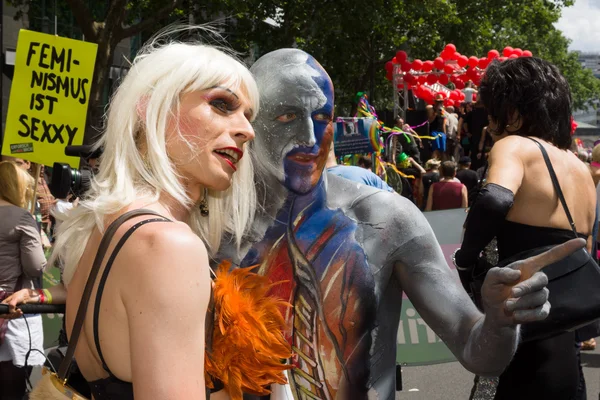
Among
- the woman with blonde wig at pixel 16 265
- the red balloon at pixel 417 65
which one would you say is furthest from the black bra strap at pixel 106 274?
the red balloon at pixel 417 65

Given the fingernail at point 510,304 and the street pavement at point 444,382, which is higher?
the fingernail at point 510,304

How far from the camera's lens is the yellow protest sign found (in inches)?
248

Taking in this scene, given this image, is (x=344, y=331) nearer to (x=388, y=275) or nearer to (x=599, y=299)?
(x=388, y=275)

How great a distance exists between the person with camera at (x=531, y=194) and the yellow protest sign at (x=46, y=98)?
4.03m

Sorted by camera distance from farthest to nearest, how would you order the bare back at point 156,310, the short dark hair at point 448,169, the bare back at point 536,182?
1. the short dark hair at point 448,169
2. the bare back at point 536,182
3. the bare back at point 156,310

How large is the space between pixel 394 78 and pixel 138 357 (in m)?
16.8

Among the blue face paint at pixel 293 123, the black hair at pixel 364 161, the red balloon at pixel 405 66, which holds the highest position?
the blue face paint at pixel 293 123

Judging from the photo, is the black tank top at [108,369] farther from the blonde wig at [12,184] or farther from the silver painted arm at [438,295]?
the blonde wig at [12,184]

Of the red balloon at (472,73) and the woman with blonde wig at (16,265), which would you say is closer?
the woman with blonde wig at (16,265)

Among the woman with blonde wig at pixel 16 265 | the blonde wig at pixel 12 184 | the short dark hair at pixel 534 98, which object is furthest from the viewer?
the blonde wig at pixel 12 184

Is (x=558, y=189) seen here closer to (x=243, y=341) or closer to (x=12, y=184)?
(x=243, y=341)

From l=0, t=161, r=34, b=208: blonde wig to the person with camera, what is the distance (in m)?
3.02

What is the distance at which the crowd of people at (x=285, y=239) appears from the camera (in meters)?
1.47

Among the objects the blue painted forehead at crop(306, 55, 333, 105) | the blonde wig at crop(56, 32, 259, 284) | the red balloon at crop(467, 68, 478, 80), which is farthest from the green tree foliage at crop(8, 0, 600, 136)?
the blonde wig at crop(56, 32, 259, 284)
